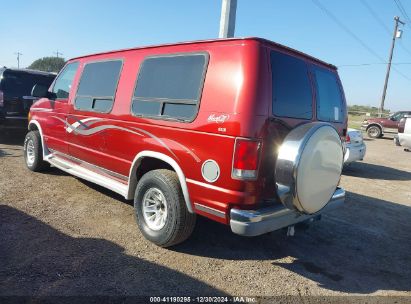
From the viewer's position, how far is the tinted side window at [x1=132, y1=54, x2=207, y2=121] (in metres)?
3.69

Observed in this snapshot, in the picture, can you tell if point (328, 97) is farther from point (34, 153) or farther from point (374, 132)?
point (374, 132)

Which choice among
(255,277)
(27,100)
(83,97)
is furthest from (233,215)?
(27,100)

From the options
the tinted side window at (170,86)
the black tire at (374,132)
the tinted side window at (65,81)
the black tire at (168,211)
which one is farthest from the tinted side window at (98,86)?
the black tire at (374,132)

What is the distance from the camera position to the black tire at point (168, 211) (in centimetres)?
379

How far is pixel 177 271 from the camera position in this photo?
3545 mm

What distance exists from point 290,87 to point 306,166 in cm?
88

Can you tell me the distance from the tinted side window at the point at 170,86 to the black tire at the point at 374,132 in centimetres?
2169

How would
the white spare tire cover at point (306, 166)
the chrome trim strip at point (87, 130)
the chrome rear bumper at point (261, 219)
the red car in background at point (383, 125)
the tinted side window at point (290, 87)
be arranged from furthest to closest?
the red car in background at point (383, 125), the chrome trim strip at point (87, 130), the tinted side window at point (290, 87), the white spare tire cover at point (306, 166), the chrome rear bumper at point (261, 219)

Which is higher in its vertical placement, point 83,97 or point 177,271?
point 83,97

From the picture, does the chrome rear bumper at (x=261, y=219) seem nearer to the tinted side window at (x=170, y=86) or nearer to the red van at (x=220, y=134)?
the red van at (x=220, y=134)

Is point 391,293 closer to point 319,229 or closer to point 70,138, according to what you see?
point 319,229

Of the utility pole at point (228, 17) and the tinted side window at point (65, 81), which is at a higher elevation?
the utility pole at point (228, 17)

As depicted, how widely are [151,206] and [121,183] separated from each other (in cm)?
69

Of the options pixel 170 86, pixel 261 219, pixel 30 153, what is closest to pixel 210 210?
pixel 261 219
